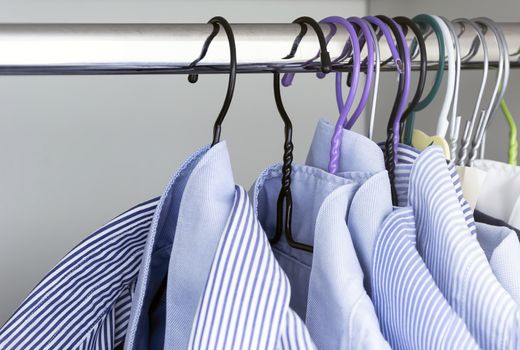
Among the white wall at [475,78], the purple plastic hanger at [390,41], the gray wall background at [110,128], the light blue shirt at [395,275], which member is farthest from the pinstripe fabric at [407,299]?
the gray wall background at [110,128]

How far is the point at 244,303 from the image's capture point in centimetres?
37

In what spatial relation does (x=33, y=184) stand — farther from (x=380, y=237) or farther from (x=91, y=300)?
(x=380, y=237)

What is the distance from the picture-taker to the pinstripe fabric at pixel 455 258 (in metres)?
0.39

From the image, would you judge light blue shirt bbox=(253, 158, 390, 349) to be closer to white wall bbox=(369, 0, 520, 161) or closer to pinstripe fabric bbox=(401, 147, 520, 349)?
pinstripe fabric bbox=(401, 147, 520, 349)

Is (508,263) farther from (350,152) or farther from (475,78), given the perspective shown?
(475,78)

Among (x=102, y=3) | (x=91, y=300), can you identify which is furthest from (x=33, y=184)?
(x=91, y=300)

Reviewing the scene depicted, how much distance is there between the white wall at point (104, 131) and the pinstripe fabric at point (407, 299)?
2.27 feet

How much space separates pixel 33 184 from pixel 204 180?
0.71m

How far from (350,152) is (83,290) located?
185 mm

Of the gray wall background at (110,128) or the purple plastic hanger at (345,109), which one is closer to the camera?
the purple plastic hanger at (345,109)

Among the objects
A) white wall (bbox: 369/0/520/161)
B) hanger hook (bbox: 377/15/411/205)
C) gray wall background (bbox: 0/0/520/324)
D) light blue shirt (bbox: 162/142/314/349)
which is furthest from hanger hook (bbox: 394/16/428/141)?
gray wall background (bbox: 0/0/520/324)

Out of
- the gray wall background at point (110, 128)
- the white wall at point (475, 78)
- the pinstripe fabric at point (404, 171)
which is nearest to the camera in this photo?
the pinstripe fabric at point (404, 171)

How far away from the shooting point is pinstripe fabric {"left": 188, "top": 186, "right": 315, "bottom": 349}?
363 mm

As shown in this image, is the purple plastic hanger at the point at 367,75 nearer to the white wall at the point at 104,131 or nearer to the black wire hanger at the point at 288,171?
the black wire hanger at the point at 288,171
